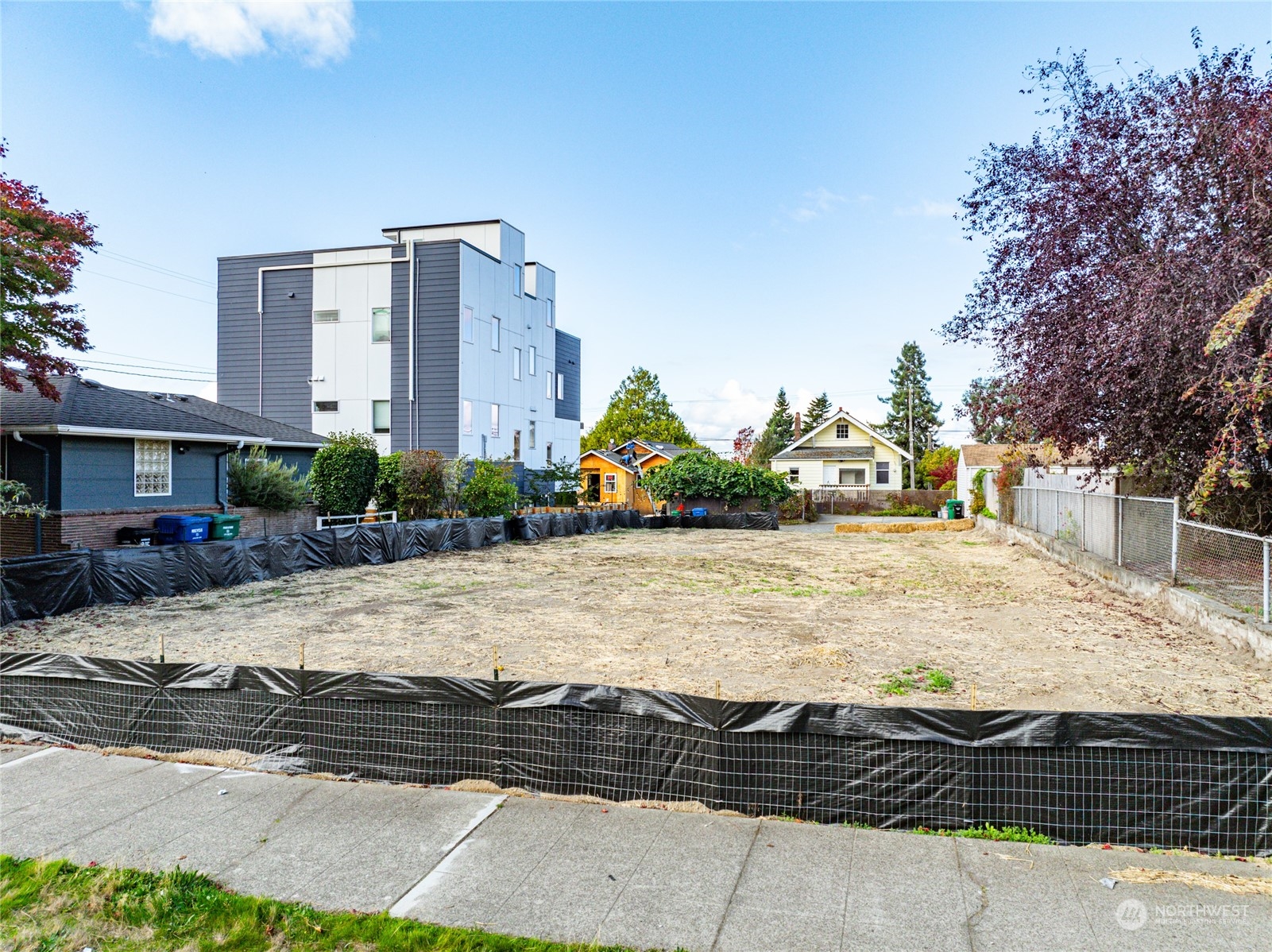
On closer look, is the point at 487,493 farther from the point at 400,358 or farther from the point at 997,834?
the point at 997,834

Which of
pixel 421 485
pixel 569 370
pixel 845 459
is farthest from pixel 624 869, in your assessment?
pixel 845 459

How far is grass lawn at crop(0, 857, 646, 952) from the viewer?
12.1 ft

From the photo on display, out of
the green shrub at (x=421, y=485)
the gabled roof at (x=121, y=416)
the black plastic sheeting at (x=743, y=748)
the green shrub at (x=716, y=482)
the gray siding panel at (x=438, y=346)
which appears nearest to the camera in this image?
the black plastic sheeting at (x=743, y=748)

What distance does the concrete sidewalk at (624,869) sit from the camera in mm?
3760

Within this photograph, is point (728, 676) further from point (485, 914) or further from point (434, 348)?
point (434, 348)

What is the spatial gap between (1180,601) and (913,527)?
857 inches

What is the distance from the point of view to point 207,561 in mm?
14445

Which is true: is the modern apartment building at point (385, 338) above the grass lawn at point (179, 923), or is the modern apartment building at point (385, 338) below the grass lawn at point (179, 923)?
above

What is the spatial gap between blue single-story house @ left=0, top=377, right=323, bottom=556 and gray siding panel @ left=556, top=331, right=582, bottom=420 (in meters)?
18.6

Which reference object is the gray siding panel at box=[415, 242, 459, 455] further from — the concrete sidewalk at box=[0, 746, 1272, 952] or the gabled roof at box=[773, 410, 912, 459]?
the gabled roof at box=[773, 410, 912, 459]

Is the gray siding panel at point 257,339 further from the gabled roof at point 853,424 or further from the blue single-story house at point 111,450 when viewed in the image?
the gabled roof at point 853,424

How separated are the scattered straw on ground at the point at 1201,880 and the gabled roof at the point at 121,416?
713 inches

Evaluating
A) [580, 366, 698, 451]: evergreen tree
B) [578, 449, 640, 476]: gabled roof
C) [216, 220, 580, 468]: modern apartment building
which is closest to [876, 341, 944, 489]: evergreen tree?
[580, 366, 698, 451]: evergreen tree

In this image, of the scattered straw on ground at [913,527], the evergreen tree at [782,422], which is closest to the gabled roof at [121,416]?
the scattered straw on ground at [913,527]
